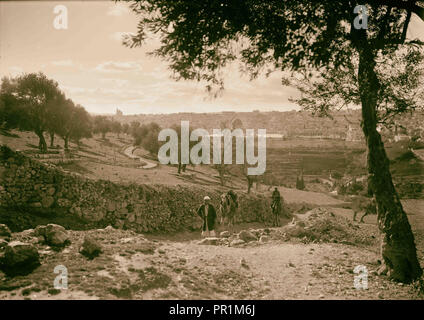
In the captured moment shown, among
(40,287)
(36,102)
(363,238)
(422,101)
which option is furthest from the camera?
(36,102)

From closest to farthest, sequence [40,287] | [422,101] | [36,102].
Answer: [40,287]
[422,101]
[36,102]

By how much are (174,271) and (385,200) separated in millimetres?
6290

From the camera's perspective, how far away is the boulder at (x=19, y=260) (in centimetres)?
650

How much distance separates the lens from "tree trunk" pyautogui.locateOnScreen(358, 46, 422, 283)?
27.4 ft

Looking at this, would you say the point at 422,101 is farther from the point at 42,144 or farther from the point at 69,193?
the point at 42,144

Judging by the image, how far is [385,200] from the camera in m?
8.74

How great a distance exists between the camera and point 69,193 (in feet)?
53.0

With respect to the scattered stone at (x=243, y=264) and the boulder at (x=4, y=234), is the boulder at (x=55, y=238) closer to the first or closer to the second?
the boulder at (x=4, y=234)

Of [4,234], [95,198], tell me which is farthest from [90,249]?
[95,198]

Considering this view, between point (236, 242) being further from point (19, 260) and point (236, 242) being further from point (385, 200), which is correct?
point (19, 260)

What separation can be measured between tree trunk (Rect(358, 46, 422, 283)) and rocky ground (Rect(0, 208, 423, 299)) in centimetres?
56

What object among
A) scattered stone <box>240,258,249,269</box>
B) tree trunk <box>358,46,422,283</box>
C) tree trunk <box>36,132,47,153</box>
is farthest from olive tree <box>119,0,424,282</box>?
tree trunk <box>36,132,47,153</box>
